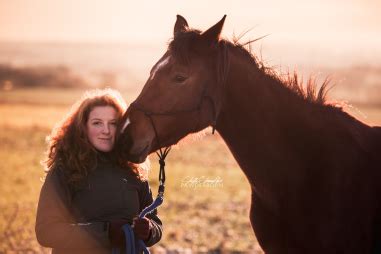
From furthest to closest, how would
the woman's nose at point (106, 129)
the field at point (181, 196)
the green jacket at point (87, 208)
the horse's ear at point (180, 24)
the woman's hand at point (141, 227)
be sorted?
the field at point (181, 196), the horse's ear at point (180, 24), the woman's nose at point (106, 129), the woman's hand at point (141, 227), the green jacket at point (87, 208)

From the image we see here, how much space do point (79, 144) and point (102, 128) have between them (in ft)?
0.69

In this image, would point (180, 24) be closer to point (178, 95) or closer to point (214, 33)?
point (214, 33)

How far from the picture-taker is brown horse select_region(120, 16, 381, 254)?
12.2 ft

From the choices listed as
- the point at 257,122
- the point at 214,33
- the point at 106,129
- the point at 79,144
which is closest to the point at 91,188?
the point at 79,144

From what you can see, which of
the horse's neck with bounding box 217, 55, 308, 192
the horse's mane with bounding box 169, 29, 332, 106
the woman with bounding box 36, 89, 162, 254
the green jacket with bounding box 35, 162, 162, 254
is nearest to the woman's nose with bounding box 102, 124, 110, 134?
the woman with bounding box 36, 89, 162, 254

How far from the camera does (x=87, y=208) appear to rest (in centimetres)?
369

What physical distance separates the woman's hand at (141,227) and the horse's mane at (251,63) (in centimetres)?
121

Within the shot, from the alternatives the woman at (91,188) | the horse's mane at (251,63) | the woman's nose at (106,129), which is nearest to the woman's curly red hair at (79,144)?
the woman at (91,188)

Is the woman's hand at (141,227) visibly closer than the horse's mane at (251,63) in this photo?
Yes

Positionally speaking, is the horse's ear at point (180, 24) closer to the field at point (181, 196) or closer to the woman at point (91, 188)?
the woman at point (91, 188)

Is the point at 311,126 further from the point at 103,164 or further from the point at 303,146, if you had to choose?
the point at 103,164

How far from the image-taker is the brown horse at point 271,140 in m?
3.71

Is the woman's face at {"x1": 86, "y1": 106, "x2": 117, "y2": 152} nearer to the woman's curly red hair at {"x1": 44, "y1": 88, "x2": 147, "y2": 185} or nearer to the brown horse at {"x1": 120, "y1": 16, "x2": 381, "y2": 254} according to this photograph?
the woman's curly red hair at {"x1": 44, "y1": 88, "x2": 147, "y2": 185}

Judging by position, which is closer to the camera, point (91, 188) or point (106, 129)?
point (91, 188)
